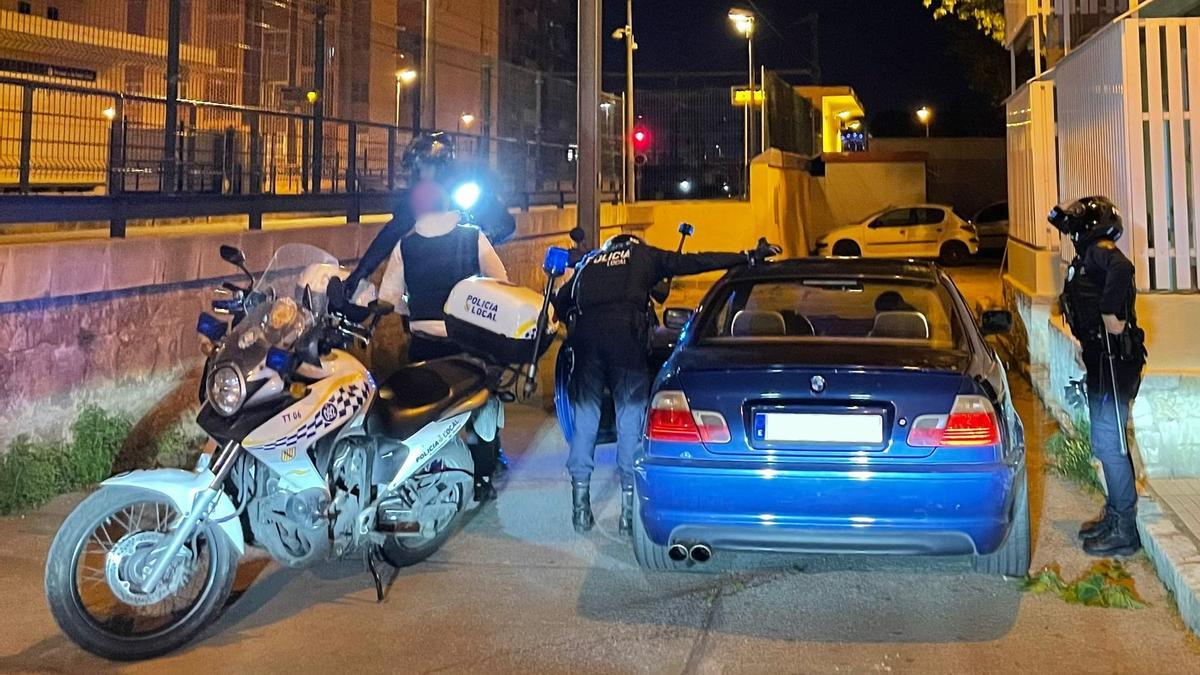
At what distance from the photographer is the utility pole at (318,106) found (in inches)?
368

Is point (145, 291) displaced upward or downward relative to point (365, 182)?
downward

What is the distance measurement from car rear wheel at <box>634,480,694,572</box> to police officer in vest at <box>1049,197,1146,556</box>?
1907mm

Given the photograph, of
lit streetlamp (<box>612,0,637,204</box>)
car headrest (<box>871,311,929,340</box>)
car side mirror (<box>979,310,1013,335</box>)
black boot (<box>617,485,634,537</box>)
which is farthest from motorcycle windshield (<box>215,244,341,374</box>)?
lit streetlamp (<box>612,0,637,204</box>)

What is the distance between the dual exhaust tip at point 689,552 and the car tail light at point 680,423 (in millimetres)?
412

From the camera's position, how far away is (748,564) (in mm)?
5301

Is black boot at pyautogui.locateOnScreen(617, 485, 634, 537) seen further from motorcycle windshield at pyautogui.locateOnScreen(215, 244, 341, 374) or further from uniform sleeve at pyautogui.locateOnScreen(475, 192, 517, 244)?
motorcycle windshield at pyautogui.locateOnScreen(215, 244, 341, 374)

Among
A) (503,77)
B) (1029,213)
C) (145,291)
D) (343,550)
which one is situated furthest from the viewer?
(503,77)

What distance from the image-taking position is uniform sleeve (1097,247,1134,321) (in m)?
5.00

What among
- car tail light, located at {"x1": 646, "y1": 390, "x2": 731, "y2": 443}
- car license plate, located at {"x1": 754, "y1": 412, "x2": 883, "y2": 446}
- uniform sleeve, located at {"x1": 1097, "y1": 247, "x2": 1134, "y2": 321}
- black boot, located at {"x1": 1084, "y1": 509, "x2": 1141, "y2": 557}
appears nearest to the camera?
Result: car license plate, located at {"x1": 754, "y1": 412, "x2": 883, "y2": 446}

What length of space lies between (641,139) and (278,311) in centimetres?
1746

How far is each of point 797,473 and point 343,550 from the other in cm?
179

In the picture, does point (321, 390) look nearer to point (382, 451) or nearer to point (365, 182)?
point (382, 451)

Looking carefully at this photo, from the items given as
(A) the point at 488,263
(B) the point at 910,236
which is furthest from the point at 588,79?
(B) the point at 910,236

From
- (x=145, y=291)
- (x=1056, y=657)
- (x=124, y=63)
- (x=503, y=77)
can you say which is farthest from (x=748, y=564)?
(x=503, y=77)
